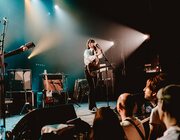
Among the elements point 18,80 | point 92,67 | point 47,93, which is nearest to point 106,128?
point 92,67

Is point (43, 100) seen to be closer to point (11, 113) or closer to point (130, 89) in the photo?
point (11, 113)

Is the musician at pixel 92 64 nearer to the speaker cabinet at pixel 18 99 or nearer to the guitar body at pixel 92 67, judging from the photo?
the guitar body at pixel 92 67

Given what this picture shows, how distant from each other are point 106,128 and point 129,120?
22.5 inches

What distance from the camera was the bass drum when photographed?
10.8m

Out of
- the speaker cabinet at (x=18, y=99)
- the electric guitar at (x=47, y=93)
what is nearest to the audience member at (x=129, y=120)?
the speaker cabinet at (x=18, y=99)

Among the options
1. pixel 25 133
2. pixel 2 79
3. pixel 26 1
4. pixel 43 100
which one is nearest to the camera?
pixel 25 133

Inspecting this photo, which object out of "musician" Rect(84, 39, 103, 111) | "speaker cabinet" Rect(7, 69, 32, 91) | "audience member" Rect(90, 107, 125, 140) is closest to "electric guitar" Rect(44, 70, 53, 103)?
"speaker cabinet" Rect(7, 69, 32, 91)

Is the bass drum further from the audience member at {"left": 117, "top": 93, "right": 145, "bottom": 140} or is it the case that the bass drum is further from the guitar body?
the audience member at {"left": 117, "top": 93, "right": 145, "bottom": 140}

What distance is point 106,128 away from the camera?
221 centimetres

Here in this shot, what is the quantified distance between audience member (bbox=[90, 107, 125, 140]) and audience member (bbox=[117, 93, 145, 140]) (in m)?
0.40

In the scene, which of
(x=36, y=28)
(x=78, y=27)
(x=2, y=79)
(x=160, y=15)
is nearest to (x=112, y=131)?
(x=2, y=79)

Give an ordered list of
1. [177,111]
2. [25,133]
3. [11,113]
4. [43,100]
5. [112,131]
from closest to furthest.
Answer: [177,111]
[112,131]
[25,133]
[11,113]
[43,100]

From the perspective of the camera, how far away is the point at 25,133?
108 inches

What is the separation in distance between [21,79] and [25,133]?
6529 mm
